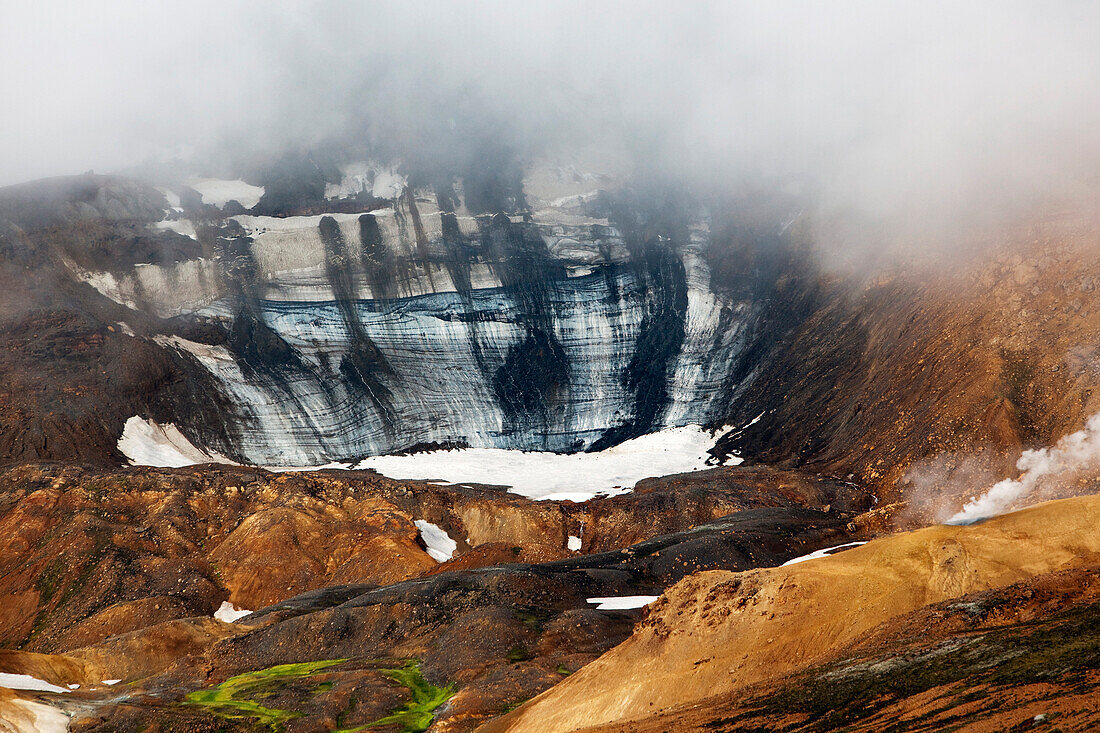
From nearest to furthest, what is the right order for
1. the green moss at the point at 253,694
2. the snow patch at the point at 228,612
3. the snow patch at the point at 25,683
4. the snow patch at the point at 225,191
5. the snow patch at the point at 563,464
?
the green moss at the point at 253,694 < the snow patch at the point at 25,683 < the snow patch at the point at 228,612 < the snow patch at the point at 563,464 < the snow patch at the point at 225,191

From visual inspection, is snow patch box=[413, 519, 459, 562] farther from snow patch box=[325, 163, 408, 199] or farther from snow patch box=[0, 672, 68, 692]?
snow patch box=[325, 163, 408, 199]

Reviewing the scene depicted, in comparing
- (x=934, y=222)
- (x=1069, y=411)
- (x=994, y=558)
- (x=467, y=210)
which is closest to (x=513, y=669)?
(x=994, y=558)

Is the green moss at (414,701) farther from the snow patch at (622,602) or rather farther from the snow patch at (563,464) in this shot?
the snow patch at (563,464)

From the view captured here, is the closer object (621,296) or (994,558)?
(994,558)

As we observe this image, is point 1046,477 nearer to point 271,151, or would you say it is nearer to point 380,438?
point 380,438

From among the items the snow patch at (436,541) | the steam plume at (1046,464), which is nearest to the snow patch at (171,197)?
the snow patch at (436,541)
